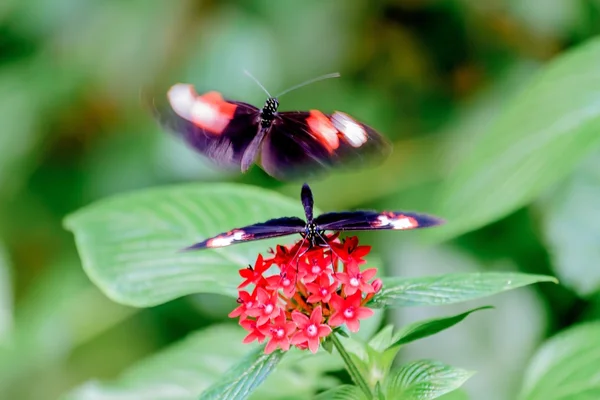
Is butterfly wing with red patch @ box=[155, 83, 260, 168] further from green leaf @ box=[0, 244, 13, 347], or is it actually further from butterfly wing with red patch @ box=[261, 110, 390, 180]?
green leaf @ box=[0, 244, 13, 347]

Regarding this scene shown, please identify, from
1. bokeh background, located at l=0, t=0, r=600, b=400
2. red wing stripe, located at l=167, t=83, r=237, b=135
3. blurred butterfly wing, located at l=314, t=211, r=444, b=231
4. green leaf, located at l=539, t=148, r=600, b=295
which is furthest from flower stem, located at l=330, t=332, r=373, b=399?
bokeh background, located at l=0, t=0, r=600, b=400

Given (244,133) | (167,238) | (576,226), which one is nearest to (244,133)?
(244,133)

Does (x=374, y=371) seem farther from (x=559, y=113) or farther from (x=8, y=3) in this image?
(x=8, y=3)

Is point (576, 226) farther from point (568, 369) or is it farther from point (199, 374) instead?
point (199, 374)

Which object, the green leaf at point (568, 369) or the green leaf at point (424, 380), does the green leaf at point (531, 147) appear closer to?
the green leaf at point (568, 369)

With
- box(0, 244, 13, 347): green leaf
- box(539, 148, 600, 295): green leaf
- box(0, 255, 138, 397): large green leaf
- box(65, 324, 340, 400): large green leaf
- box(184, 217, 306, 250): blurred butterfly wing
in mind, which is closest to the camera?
box(184, 217, 306, 250): blurred butterfly wing

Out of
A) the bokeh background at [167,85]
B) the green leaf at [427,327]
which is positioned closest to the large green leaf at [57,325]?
the bokeh background at [167,85]

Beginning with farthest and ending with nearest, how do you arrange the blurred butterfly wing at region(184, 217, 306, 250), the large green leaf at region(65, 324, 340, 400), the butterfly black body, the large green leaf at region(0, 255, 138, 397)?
the large green leaf at region(0, 255, 138, 397) < the large green leaf at region(65, 324, 340, 400) < the butterfly black body < the blurred butterfly wing at region(184, 217, 306, 250)
